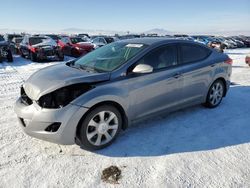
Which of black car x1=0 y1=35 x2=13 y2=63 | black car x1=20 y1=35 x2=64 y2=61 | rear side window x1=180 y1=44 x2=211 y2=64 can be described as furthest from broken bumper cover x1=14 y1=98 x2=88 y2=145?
black car x1=0 y1=35 x2=13 y2=63

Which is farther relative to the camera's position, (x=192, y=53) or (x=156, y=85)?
(x=192, y=53)

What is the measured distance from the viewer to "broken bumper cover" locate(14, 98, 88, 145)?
10.7ft

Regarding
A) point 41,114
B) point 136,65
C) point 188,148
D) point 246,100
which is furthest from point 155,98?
point 246,100

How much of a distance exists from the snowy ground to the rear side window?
3.70 ft

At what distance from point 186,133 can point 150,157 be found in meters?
1.04

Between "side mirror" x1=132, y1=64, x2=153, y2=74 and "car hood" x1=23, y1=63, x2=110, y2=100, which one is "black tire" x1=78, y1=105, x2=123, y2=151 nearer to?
"car hood" x1=23, y1=63, x2=110, y2=100

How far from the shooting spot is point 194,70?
15.6 ft

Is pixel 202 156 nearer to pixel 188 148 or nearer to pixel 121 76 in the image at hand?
pixel 188 148

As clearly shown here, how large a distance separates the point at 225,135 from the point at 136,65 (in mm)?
1891

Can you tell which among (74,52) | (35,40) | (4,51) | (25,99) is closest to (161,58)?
(25,99)

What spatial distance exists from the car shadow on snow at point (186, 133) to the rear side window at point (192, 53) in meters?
1.10

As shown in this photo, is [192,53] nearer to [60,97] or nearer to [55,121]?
[60,97]

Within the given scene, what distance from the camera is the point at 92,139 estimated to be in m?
3.62

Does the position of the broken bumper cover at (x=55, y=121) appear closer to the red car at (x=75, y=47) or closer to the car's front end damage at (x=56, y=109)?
the car's front end damage at (x=56, y=109)
